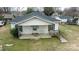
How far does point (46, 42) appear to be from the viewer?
2086 millimetres

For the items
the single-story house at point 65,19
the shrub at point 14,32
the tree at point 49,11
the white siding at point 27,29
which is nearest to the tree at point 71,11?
the single-story house at point 65,19

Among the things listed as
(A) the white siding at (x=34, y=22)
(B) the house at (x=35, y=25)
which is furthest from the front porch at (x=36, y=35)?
(A) the white siding at (x=34, y=22)

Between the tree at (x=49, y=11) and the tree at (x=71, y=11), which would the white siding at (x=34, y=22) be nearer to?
the tree at (x=49, y=11)

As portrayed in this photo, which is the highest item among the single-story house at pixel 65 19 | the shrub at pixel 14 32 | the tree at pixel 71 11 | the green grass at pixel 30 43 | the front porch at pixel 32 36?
the tree at pixel 71 11

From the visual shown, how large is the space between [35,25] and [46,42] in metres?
0.23

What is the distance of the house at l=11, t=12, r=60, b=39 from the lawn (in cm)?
6

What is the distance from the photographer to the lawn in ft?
6.80

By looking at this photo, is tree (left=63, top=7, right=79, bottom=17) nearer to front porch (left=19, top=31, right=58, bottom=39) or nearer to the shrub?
front porch (left=19, top=31, right=58, bottom=39)

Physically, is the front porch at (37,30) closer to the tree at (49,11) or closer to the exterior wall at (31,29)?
the exterior wall at (31,29)

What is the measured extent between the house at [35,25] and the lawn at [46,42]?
57 mm

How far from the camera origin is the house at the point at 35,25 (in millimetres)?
2055

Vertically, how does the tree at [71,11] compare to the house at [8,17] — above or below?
above
